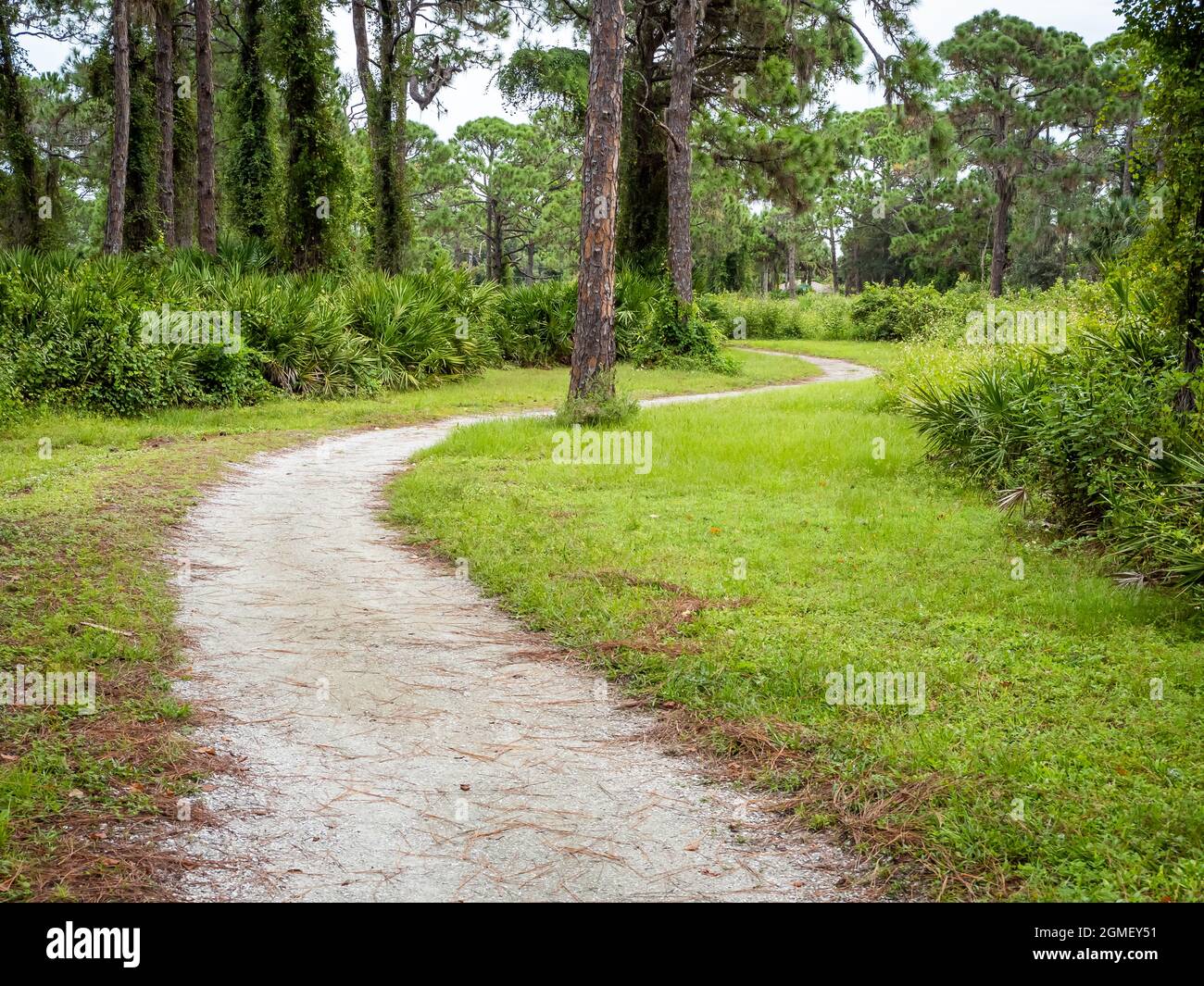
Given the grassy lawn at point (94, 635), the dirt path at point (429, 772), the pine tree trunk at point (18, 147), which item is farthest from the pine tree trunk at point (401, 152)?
the dirt path at point (429, 772)

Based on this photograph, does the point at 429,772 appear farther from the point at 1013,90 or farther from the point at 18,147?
the point at 1013,90

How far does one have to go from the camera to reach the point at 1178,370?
23.4 feet

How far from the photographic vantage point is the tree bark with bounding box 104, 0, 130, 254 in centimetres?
1942

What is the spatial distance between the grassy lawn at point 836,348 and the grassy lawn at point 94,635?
2020cm

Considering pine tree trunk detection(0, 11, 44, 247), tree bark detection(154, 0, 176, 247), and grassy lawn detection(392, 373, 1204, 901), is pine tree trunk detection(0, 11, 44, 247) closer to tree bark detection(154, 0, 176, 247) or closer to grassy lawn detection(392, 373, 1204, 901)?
tree bark detection(154, 0, 176, 247)

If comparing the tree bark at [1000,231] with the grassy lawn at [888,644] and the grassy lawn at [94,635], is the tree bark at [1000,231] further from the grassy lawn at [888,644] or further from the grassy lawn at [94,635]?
the grassy lawn at [94,635]

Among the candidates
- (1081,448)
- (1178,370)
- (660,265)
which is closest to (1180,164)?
(1178,370)

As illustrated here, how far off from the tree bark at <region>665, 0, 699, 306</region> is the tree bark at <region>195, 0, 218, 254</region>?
10.7m

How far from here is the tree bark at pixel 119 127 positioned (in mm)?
19422

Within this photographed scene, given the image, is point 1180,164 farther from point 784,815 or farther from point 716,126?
point 716,126

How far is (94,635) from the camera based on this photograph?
5219 millimetres

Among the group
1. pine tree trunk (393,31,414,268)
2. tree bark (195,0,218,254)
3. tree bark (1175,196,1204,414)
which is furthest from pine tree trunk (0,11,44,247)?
tree bark (1175,196,1204,414)

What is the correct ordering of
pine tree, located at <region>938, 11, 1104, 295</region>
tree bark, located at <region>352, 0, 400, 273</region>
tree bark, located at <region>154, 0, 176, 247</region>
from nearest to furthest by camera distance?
tree bark, located at <region>352, 0, 400, 273</region>, tree bark, located at <region>154, 0, 176, 247</region>, pine tree, located at <region>938, 11, 1104, 295</region>

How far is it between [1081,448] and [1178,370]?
35.7 inches
